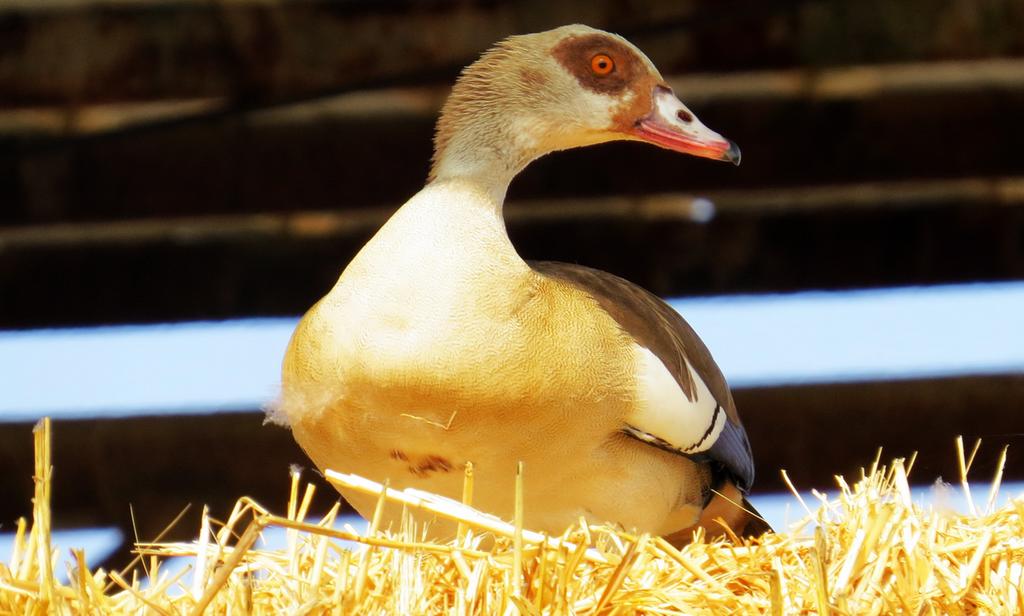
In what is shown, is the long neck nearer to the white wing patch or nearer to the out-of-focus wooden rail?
the white wing patch

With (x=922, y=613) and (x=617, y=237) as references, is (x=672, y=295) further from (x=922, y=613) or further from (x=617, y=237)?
(x=922, y=613)

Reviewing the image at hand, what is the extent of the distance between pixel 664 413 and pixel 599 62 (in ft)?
2.10

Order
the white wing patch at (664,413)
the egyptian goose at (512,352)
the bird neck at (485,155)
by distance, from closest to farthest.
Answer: the egyptian goose at (512,352)
the white wing patch at (664,413)
the bird neck at (485,155)

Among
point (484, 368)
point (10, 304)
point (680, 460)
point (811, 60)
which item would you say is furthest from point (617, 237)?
point (484, 368)

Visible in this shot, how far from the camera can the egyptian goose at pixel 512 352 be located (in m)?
2.40

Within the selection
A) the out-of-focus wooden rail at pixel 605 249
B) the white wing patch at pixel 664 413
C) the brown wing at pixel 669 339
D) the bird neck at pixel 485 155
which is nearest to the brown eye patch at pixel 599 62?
the bird neck at pixel 485 155

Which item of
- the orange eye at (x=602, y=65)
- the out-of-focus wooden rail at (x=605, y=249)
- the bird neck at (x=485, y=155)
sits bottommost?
the out-of-focus wooden rail at (x=605, y=249)

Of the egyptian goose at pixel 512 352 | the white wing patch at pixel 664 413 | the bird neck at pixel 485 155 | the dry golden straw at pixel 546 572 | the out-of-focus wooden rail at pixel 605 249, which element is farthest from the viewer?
the out-of-focus wooden rail at pixel 605 249

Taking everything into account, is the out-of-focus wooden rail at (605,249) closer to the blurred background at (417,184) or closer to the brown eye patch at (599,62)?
the blurred background at (417,184)

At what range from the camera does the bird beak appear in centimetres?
276

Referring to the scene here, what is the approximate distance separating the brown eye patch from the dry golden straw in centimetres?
102

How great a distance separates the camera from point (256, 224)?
4961 millimetres

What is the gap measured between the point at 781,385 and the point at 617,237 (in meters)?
0.69

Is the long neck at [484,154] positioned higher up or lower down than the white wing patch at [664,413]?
higher up
